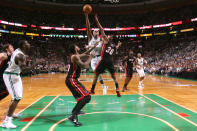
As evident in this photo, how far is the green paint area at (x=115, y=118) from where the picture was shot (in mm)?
3826

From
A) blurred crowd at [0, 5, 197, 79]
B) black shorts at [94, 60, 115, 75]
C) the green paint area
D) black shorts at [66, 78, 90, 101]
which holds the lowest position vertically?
the green paint area

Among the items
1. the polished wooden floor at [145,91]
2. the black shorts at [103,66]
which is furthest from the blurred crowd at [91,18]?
the black shorts at [103,66]

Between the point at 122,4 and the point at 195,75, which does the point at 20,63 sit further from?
the point at 122,4

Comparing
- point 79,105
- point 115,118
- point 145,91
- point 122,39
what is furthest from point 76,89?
point 122,39

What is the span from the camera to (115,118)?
4.53 metres

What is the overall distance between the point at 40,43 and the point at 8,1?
11997mm

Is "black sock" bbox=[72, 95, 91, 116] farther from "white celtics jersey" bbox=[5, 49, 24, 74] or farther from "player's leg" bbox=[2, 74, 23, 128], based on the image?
"white celtics jersey" bbox=[5, 49, 24, 74]

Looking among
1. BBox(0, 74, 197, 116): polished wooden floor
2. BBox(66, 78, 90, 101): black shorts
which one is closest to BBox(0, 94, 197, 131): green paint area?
BBox(66, 78, 90, 101): black shorts

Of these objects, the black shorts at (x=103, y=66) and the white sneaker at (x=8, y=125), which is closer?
the white sneaker at (x=8, y=125)

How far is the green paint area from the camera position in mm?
3826

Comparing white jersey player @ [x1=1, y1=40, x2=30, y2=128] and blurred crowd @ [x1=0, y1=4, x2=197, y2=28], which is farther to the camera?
blurred crowd @ [x1=0, y1=4, x2=197, y2=28]

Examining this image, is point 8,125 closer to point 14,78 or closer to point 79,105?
point 14,78

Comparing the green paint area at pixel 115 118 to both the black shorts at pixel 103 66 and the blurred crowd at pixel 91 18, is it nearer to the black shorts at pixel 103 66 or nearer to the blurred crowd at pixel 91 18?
the black shorts at pixel 103 66

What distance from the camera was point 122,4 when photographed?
101 ft
